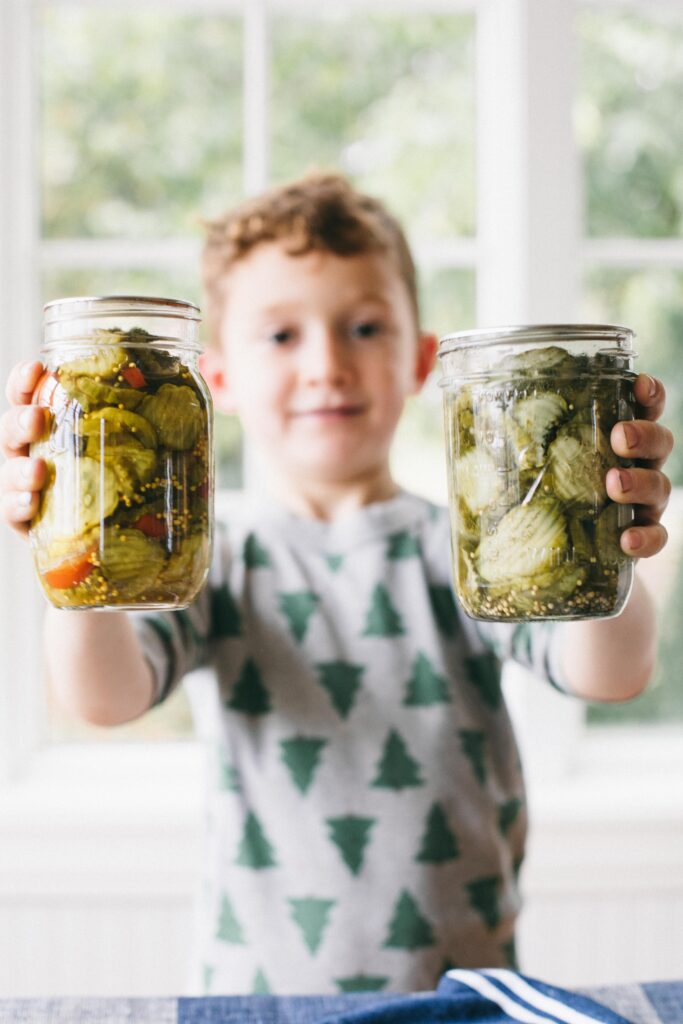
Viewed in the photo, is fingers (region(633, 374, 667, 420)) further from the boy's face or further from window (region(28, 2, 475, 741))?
window (region(28, 2, 475, 741))

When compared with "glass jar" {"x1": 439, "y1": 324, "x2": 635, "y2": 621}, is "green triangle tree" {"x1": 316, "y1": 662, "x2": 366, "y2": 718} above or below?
below

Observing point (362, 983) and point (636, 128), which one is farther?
point (636, 128)

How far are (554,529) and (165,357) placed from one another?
9.4 inches

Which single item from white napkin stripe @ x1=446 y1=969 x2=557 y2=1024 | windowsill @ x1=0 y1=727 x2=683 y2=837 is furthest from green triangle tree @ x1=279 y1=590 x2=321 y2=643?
windowsill @ x1=0 y1=727 x2=683 y2=837

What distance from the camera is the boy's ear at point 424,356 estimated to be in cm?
123

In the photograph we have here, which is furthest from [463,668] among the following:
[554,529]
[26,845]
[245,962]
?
[26,845]

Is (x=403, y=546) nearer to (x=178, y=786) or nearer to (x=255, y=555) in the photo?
→ (x=255, y=555)

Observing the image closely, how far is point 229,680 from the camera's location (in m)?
1.15

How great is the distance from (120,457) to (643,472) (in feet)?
0.97

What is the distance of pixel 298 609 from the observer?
3.85 ft

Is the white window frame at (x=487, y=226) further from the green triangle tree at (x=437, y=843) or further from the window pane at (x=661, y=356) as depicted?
the green triangle tree at (x=437, y=843)

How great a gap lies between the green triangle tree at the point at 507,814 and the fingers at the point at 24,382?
27.7 inches

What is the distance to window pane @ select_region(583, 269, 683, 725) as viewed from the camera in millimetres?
2049

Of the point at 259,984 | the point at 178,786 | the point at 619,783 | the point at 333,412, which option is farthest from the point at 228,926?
the point at 619,783
